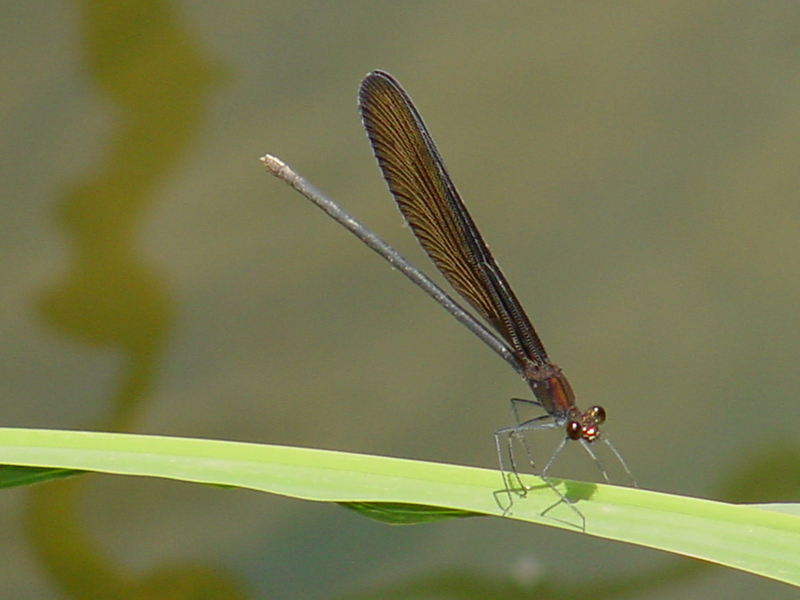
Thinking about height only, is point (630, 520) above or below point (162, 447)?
below

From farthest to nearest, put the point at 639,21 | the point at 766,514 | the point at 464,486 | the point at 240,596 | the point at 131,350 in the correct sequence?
1. the point at 639,21
2. the point at 131,350
3. the point at 240,596
4. the point at 464,486
5. the point at 766,514

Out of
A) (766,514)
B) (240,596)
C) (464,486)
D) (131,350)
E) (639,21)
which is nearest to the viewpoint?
(766,514)

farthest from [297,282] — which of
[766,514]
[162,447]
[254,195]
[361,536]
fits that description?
[766,514]

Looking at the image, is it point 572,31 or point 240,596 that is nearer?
point 240,596

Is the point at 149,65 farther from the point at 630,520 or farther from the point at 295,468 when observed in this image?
the point at 630,520

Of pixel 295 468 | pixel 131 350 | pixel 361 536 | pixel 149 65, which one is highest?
pixel 149 65

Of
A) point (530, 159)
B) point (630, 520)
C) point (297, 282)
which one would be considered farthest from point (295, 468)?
point (530, 159)

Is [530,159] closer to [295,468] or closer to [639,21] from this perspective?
[639,21]
